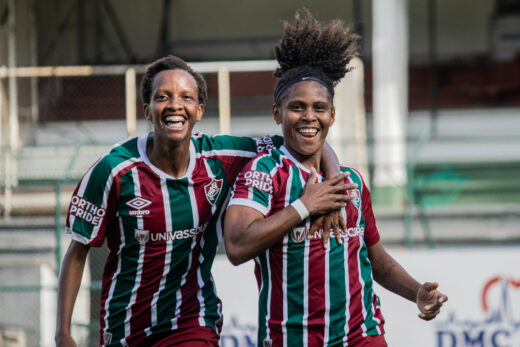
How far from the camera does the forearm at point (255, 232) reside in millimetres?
3494

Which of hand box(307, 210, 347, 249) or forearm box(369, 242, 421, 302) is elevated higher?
hand box(307, 210, 347, 249)

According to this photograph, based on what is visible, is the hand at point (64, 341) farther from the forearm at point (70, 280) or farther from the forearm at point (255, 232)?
the forearm at point (255, 232)

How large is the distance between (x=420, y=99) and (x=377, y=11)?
3.45 m

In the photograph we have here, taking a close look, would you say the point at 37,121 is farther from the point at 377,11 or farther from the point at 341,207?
the point at 341,207

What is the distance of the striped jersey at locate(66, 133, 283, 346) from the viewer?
157 inches

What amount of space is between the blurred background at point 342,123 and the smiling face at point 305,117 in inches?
164

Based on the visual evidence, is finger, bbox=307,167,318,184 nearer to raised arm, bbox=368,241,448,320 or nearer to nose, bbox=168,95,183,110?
raised arm, bbox=368,241,448,320

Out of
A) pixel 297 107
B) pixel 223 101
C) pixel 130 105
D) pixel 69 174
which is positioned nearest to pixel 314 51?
pixel 297 107

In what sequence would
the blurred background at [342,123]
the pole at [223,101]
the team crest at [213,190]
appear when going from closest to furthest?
the team crest at [213,190], the blurred background at [342,123], the pole at [223,101]

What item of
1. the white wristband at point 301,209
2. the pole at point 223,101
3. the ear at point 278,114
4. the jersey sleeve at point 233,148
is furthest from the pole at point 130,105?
the white wristband at point 301,209

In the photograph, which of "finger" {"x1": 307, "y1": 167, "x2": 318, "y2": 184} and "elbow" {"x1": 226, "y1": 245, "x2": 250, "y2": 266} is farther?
"finger" {"x1": 307, "y1": 167, "x2": 318, "y2": 184}

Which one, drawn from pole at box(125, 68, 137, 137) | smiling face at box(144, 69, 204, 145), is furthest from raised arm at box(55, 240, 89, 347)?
pole at box(125, 68, 137, 137)

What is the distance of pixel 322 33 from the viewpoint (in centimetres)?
422

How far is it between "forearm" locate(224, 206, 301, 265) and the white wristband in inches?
0.5
